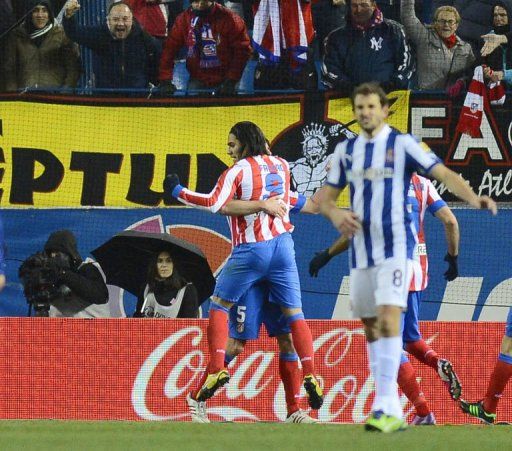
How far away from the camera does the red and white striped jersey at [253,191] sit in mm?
9367

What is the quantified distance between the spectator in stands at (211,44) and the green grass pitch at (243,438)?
6.41 m

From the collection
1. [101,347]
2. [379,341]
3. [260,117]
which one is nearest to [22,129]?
[260,117]

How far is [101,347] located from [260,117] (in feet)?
→ 12.5

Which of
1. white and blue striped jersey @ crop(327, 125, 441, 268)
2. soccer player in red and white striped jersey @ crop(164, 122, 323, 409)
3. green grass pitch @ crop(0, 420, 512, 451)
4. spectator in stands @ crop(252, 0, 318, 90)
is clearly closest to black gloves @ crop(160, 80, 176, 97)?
spectator in stands @ crop(252, 0, 318, 90)

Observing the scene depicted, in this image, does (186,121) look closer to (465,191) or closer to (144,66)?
(144,66)

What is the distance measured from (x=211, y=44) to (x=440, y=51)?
102 inches

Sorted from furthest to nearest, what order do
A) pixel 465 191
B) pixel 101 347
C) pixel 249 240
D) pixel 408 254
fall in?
pixel 101 347 < pixel 249 240 < pixel 408 254 < pixel 465 191

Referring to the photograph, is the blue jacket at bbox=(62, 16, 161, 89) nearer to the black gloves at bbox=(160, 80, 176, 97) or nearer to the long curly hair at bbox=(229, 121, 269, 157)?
the black gloves at bbox=(160, 80, 176, 97)

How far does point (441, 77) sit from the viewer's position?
1435cm

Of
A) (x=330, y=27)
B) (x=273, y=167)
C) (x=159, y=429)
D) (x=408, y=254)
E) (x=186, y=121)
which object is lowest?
(x=159, y=429)

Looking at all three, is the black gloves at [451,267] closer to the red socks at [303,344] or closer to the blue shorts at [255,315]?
the red socks at [303,344]

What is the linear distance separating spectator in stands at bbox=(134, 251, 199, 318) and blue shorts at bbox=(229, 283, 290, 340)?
7.85ft

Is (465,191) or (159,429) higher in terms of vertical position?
(465,191)

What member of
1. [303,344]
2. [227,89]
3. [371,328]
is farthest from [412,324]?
[227,89]
